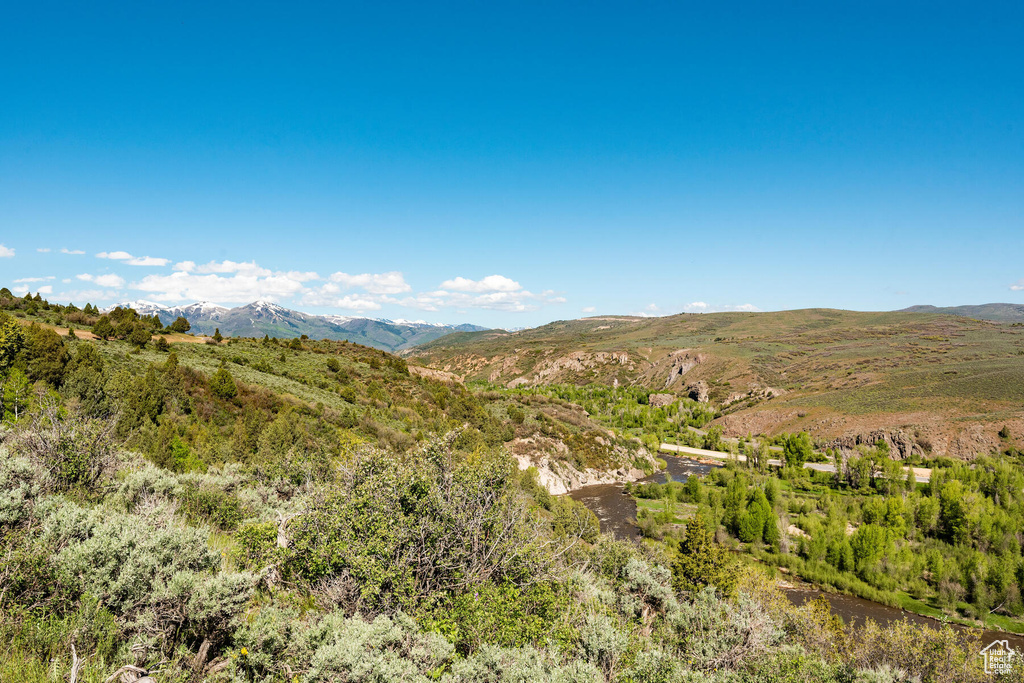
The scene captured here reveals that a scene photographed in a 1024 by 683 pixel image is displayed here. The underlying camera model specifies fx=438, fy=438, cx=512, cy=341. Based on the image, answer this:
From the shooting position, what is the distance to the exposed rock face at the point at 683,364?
170 metres

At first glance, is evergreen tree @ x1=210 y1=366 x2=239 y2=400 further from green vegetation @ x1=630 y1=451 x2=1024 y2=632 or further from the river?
green vegetation @ x1=630 y1=451 x2=1024 y2=632

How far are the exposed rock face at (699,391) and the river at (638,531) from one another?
2173 inches

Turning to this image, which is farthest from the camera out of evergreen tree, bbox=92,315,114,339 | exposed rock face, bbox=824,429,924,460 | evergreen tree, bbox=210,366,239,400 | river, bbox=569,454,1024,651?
exposed rock face, bbox=824,429,924,460

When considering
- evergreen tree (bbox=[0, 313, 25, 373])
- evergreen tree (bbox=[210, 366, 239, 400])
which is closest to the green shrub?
evergreen tree (bbox=[0, 313, 25, 373])

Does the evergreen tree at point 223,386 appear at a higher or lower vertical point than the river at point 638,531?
higher

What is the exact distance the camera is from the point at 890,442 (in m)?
81.4

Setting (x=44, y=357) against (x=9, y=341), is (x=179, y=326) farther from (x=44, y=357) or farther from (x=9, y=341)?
(x=9, y=341)

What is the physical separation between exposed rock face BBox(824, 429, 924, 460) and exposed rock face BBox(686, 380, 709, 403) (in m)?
56.4

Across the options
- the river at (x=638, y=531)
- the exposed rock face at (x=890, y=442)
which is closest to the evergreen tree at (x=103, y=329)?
the river at (x=638, y=531)

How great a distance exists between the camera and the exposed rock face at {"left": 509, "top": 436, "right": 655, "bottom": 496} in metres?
68.8

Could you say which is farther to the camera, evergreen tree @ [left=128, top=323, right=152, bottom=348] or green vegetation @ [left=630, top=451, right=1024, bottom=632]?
evergreen tree @ [left=128, top=323, right=152, bottom=348]

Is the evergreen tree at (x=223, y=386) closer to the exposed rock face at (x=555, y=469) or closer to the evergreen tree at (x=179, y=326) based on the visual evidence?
the evergreen tree at (x=179, y=326)

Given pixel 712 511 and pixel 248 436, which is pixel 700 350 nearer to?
pixel 712 511

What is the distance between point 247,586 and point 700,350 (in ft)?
613
